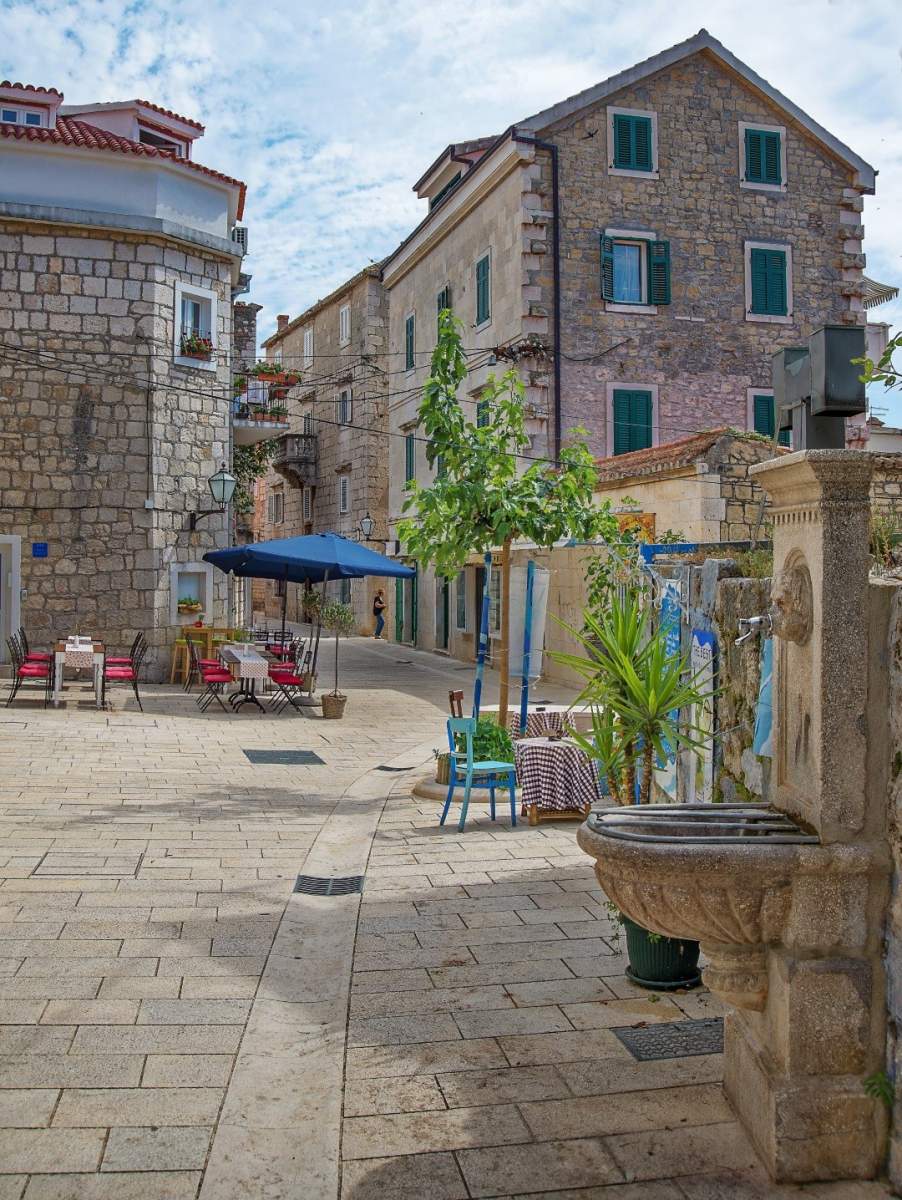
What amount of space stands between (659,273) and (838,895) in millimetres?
18893

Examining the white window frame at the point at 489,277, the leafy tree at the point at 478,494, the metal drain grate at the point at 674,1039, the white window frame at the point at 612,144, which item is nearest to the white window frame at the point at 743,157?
the white window frame at the point at 612,144

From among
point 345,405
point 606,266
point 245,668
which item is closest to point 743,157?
point 606,266

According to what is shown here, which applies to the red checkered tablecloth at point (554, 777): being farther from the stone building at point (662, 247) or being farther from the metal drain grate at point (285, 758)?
the stone building at point (662, 247)

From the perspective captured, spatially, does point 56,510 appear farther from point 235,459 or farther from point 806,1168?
point 806,1168

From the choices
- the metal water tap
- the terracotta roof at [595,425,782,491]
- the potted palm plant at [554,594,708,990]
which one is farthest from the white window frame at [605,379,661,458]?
the metal water tap

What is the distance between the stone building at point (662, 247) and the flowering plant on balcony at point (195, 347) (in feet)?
17.6

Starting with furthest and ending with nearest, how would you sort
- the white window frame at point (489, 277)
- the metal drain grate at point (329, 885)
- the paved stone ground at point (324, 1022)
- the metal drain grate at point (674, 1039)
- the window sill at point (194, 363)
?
the white window frame at point (489, 277) < the window sill at point (194, 363) < the metal drain grate at point (329, 885) < the metal drain grate at point (674, 1039) < the paved stone ground at point (324, 1022)

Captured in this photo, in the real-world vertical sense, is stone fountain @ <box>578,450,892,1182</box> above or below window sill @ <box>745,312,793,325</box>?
below

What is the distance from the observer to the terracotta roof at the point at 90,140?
18172 millimetres

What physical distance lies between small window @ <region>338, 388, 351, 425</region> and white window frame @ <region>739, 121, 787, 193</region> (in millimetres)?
15419

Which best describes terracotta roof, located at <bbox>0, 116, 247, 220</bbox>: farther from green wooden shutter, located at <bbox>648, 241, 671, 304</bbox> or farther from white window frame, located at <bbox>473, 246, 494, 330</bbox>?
green wooden shutter, located at <bbox>648, 241, 671, 304</bbox>

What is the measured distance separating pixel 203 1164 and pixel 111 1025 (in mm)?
1275

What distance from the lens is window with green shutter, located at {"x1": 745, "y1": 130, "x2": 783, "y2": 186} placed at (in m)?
21.4

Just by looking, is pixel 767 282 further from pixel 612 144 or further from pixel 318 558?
pixel 318 558
